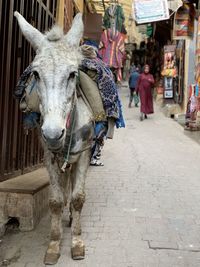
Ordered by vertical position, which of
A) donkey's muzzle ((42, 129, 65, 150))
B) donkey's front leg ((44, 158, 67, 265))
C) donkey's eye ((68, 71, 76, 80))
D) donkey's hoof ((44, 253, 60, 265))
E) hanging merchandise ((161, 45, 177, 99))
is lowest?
donkey's hoof ((44, 253, 60, 265))

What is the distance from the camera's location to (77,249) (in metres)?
4.03

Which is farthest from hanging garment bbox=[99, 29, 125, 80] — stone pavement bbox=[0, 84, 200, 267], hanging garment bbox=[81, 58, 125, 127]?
hanging garment bbox=[81, 58, 125, 127]

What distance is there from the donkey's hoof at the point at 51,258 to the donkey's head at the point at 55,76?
44.5 inches

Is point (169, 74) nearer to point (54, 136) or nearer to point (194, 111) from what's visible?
point (194, 111)

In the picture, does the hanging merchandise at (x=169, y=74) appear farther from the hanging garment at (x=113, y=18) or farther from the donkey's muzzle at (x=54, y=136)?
the donkey's muzzle at (x=54, y=136)

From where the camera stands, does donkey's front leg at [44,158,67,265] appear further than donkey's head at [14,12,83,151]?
Yes

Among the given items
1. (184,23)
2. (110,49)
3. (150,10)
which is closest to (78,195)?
(110,49)

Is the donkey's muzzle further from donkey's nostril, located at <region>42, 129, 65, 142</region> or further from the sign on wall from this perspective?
the sign on wall

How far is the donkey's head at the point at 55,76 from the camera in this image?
10.6ft

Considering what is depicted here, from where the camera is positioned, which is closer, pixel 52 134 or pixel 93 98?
pixel 52 134

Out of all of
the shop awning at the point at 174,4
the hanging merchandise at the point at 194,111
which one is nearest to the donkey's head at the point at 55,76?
the hanging merchandise at the point at 194,111

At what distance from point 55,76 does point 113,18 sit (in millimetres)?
10900

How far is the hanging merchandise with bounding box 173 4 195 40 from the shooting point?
566 inches

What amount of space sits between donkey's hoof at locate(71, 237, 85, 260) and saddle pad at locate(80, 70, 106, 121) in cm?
119
